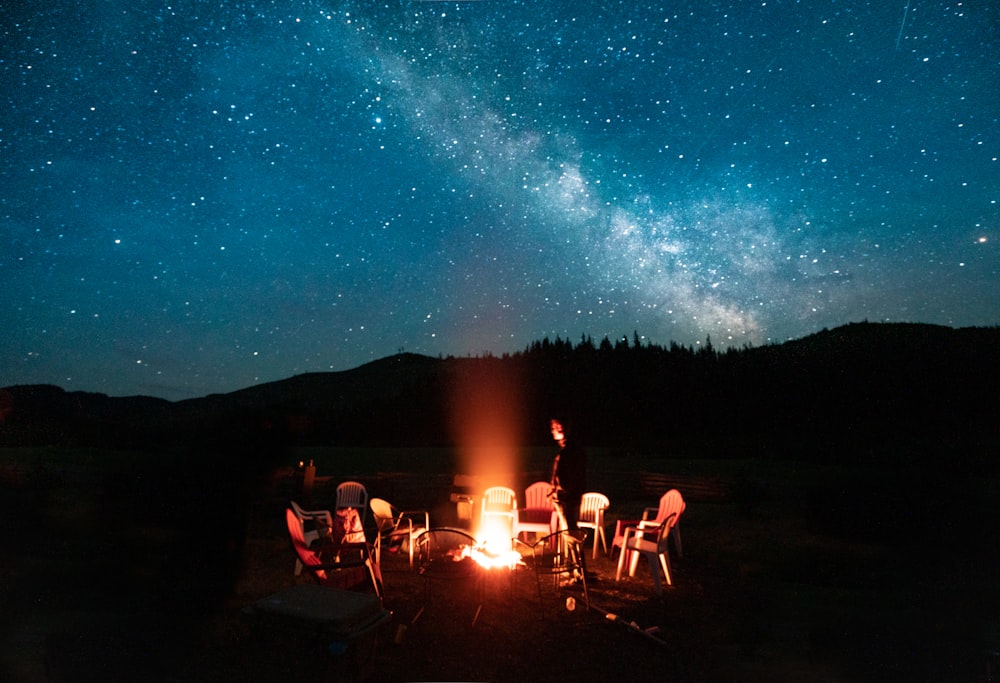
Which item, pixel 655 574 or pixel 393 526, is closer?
pixel 655 574

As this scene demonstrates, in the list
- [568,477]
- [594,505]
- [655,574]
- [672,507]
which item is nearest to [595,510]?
[594,505]

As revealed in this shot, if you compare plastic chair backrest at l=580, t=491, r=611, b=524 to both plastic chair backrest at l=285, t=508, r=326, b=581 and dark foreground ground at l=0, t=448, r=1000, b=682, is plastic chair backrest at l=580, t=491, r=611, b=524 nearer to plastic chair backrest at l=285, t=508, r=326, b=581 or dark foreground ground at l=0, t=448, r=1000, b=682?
dark foreground ground at l=0, t=448, r=1000, b=682

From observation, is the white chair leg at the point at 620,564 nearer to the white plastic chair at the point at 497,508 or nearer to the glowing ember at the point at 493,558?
the glowing ember at the point at 493,558

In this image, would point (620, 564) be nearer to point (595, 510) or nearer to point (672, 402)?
point (595, 510)

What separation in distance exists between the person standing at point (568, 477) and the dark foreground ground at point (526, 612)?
2.73 feet

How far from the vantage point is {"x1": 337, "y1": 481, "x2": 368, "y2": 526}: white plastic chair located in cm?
945

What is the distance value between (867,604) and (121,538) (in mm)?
9895

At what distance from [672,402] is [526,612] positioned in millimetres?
27119

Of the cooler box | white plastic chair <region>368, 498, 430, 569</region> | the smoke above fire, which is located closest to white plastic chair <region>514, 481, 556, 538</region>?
white plastic chair <region>368, 498, 430, 569</region>

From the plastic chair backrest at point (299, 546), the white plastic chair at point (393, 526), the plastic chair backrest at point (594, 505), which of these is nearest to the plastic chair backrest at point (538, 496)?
the plastic chair backrest at point (594, 505)

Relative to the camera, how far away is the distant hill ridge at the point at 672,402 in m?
23.4

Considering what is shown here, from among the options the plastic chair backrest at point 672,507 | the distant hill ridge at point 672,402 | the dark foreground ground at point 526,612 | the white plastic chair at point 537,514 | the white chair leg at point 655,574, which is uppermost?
the distant hill ridge at point 672,402

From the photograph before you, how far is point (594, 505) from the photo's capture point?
8.29 m

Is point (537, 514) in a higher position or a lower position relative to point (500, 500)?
lower
